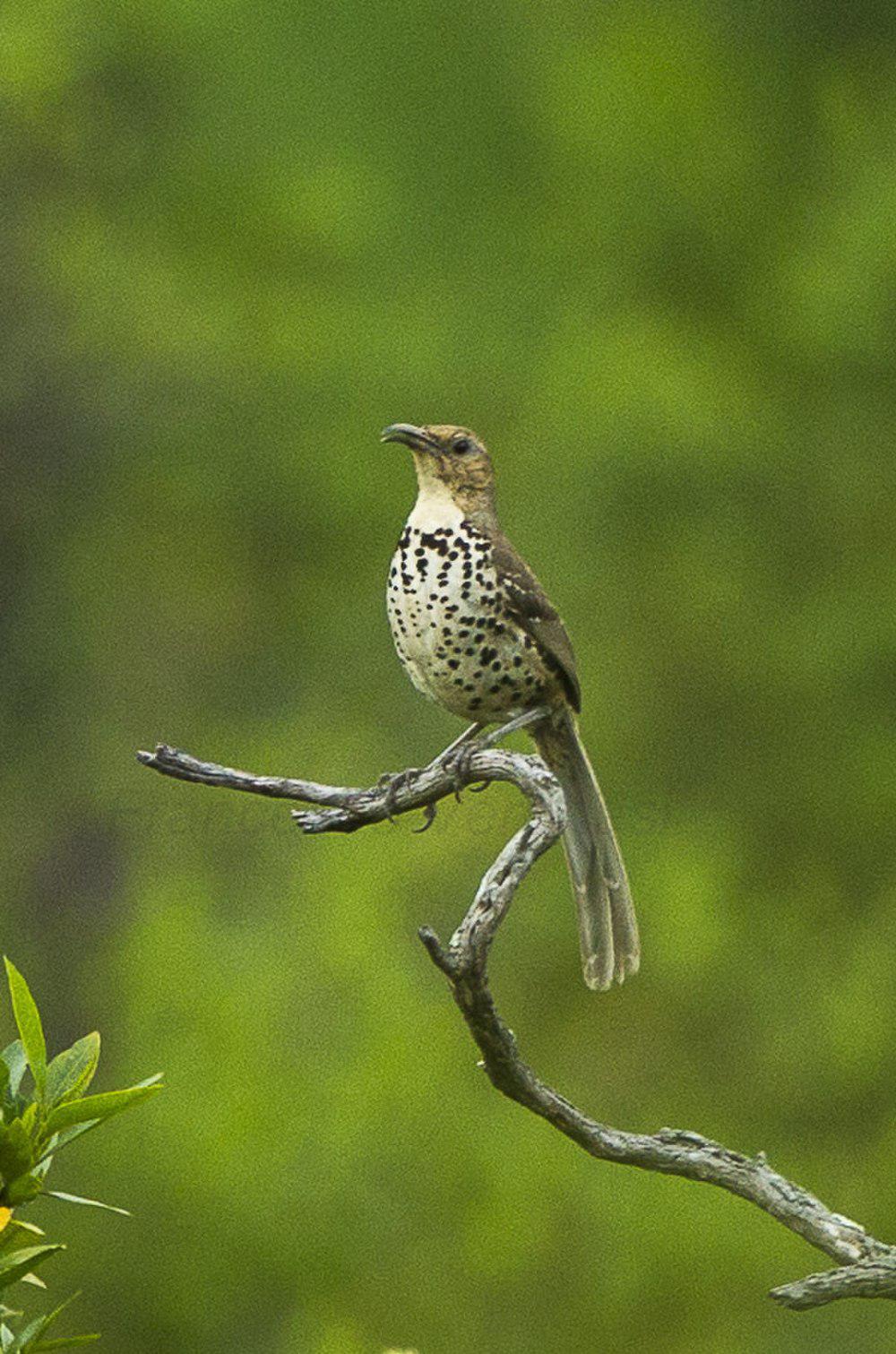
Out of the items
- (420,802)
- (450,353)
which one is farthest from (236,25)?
(420,802)

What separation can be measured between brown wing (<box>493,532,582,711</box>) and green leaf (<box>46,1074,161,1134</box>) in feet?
5.30

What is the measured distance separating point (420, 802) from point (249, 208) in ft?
24.6

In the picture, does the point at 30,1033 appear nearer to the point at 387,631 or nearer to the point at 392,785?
the point at 392,785

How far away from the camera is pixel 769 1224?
9102 mm

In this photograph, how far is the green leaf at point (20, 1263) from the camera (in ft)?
7.20

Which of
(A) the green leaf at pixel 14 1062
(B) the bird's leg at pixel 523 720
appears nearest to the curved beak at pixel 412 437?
(B) the bird's leg at pixel 523 720

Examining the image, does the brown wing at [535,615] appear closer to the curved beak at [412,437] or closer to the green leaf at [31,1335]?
the curved beak at [412,437]

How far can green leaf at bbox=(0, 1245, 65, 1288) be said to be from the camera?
7.20 ft

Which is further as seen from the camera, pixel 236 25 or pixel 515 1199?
pixel 236 25

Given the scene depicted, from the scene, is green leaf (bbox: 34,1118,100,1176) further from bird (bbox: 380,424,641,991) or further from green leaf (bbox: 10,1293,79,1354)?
bird (bbox: 380,424,641,991)

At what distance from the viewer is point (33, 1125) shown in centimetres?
224

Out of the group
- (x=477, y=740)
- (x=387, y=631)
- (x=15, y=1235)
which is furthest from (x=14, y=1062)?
(x=387, y=631)

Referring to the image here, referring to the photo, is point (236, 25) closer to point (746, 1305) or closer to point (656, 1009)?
point (656, 1009)

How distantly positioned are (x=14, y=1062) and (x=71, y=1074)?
0.11 m
